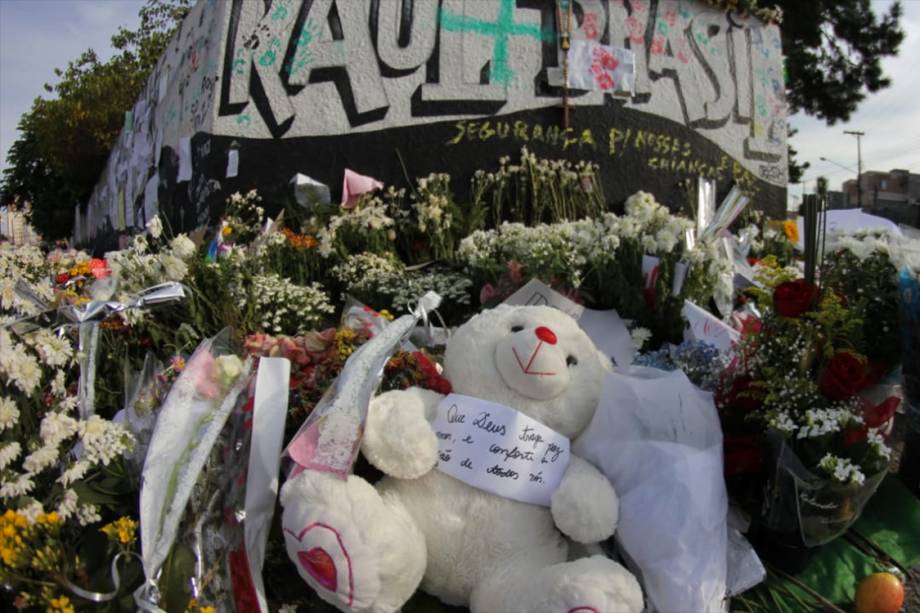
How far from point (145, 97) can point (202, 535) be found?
1013 cm

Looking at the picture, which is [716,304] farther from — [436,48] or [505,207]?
[436,48]

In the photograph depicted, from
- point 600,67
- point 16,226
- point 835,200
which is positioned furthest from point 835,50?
point 16,226

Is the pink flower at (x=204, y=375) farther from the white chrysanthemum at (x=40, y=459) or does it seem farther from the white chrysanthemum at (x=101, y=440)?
the white chrysanthemum at (x=40, y=459)

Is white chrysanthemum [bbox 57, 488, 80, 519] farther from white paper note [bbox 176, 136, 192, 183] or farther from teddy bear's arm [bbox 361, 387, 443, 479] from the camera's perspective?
white paper note [bbox 176, 136, 192, 183]

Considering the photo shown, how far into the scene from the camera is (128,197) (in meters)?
11.0

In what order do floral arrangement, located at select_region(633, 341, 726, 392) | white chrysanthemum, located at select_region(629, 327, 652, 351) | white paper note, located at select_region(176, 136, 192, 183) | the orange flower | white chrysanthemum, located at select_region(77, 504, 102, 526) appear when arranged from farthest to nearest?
white paper note, located at select_region(176, 136, 192, 183) < the orange flower < white chrysanthemum, located at select_region(629, 327, 652, 351) < floral arrangement, located at select_region(633, 341, 726, 392) < white chrysanthemum, located at select_region(77, 504, 102, 526)

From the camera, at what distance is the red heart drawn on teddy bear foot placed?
165cm

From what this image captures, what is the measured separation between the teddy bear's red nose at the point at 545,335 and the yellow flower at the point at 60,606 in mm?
1417

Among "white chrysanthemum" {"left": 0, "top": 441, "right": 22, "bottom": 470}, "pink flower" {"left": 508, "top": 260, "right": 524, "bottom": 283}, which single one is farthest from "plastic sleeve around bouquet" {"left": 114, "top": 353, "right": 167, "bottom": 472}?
"pink flower" {"left": 508, "top": 260, "right": 524, "bottom": 283}

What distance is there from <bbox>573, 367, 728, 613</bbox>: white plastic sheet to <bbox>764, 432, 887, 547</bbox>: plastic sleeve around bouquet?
0.20 m

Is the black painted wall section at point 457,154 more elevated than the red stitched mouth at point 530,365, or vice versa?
the black painted wall section at point 457,154

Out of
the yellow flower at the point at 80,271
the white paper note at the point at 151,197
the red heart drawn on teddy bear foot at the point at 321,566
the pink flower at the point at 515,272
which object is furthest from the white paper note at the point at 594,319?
the white paper note at the point at 151,197

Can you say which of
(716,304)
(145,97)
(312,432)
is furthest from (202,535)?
(145,97)

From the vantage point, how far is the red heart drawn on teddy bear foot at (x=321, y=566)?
165 cm
